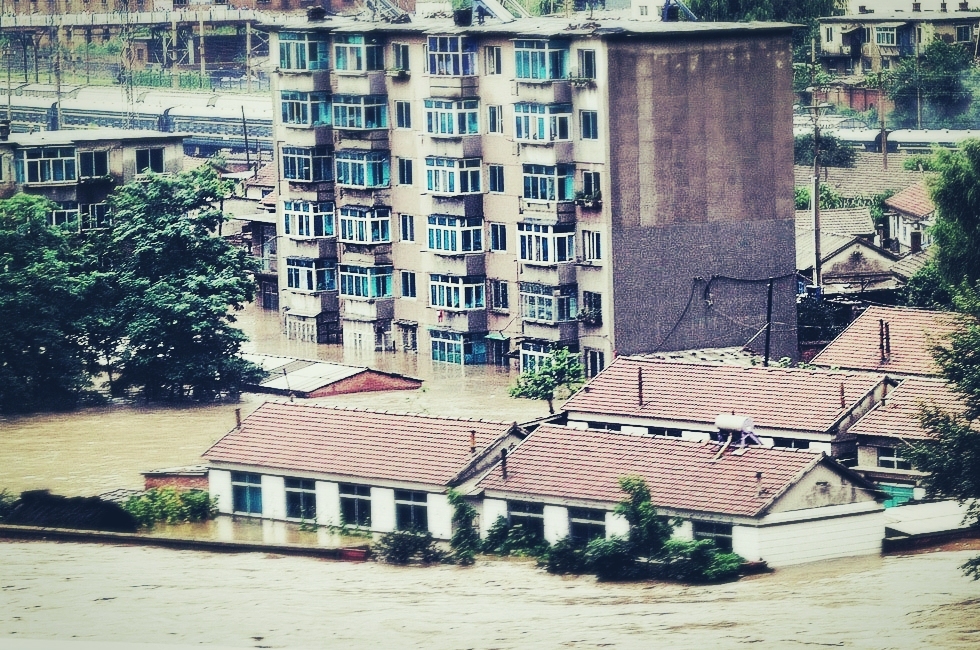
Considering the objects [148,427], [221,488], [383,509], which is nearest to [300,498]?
[221,488]

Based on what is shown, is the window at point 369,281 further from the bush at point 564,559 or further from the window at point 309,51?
the bush at point 564,559

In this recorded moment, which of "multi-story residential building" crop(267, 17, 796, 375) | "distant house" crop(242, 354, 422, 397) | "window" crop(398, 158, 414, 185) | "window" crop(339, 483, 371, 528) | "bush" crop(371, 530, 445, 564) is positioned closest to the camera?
"bush" crop(371, 530, 445, 564)

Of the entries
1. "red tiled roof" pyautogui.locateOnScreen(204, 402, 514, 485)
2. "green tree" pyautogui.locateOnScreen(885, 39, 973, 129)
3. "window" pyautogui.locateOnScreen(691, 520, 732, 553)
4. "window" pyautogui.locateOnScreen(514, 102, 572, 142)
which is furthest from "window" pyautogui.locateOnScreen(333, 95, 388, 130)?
"green tree" pyautogui.locateOnScreen(885, 39, 973, 129)

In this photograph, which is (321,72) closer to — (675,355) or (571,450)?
(675,355)

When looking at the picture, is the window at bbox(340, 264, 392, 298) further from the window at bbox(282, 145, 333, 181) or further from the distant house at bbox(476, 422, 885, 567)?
the distant house at bbox(476, 422, 885, 567)

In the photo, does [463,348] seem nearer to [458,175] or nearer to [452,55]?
[458,175]

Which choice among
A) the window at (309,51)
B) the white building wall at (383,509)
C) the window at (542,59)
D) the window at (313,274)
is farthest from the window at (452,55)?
the white building wall at (383,509)
